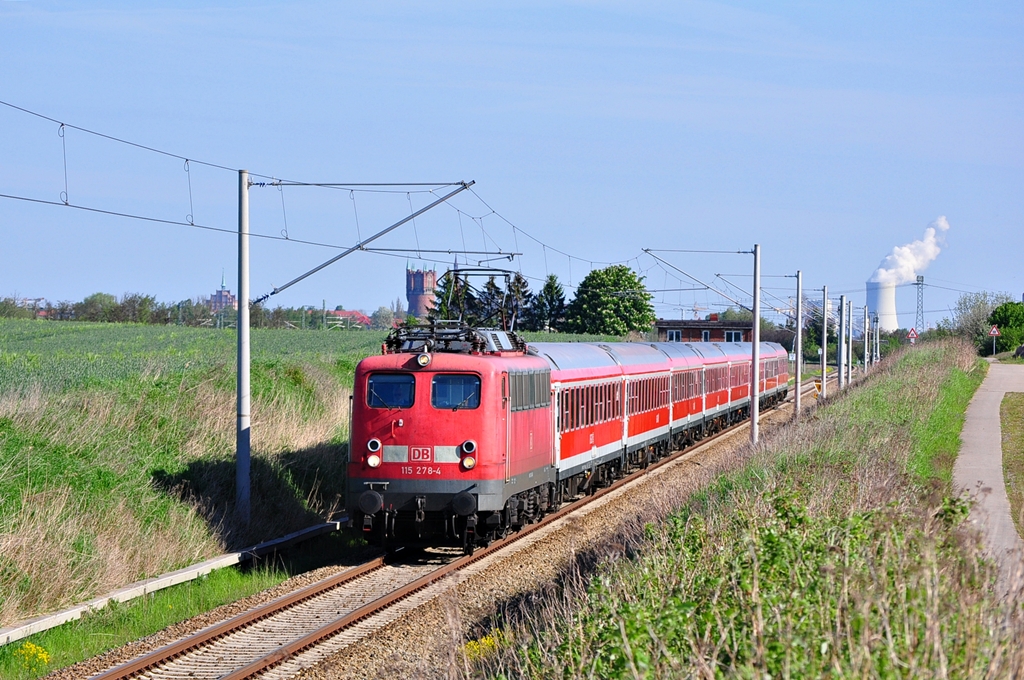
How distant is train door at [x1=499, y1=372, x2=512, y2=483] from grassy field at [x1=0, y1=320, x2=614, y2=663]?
3521 millimetres

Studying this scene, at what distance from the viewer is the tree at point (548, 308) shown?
99.0 meters

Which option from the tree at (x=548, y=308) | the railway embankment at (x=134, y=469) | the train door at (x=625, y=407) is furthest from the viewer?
the tree at (x=548, y=308)

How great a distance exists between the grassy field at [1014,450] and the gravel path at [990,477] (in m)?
0.11

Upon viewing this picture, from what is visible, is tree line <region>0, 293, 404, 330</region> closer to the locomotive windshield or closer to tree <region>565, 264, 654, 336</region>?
tree <region>565, 264, 654, 336</region>

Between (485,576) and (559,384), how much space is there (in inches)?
212

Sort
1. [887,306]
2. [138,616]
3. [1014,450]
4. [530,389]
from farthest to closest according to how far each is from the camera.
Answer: [887,306]
[1014,450]
[530,389]
[138,616]

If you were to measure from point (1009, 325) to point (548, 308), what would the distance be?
125ft

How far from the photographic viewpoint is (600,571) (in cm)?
1091

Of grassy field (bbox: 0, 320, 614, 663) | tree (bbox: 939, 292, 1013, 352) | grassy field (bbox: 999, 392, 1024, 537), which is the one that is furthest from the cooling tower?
grassy field (bbox: 0, 320, 614, 663)

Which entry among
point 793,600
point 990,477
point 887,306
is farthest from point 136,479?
point 887,306

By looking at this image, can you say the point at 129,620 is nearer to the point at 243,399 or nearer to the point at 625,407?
the point at 243,399

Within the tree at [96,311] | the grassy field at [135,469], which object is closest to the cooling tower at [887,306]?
the tree at [96,311]

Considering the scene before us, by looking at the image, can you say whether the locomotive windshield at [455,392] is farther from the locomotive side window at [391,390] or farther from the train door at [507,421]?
the train door at [507,421]

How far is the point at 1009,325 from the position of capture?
76.0 m
